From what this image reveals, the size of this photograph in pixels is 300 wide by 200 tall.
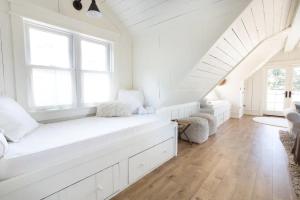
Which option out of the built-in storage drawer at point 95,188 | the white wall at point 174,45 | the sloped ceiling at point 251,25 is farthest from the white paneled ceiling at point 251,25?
the built-in storage drawer at point 95,188

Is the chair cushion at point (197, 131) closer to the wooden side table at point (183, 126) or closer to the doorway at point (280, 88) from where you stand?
the wooden side table at point (183, 126)

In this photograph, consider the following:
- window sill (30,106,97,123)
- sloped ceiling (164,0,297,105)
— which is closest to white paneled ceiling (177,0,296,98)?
sloped ceiling (164,0,297,105)

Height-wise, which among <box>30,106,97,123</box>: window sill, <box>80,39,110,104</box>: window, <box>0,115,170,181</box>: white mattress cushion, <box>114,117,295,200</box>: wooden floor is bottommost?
<box>114,117,295,200</box>: wooden floor

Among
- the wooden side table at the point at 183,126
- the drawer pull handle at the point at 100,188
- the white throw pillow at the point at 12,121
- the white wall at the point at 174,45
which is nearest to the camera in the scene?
the white throw pillow at the point at 12,121

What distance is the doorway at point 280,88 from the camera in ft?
17.1

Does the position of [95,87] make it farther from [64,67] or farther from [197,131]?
[197,131]

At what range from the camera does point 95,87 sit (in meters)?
2.39

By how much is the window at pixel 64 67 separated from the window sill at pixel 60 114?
0.08 m

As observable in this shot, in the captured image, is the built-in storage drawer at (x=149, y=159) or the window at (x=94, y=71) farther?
the window at (x=94, y=71)

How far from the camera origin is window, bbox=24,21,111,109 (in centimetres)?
180

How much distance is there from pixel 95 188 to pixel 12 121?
0.89 m

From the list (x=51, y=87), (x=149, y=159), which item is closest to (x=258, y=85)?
(x=149, y=159)

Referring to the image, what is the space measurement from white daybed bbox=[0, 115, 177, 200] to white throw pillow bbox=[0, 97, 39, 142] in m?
0.07

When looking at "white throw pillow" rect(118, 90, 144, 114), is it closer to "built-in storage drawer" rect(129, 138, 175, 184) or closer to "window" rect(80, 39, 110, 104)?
"window" rect(80, 39, 110, 104)
